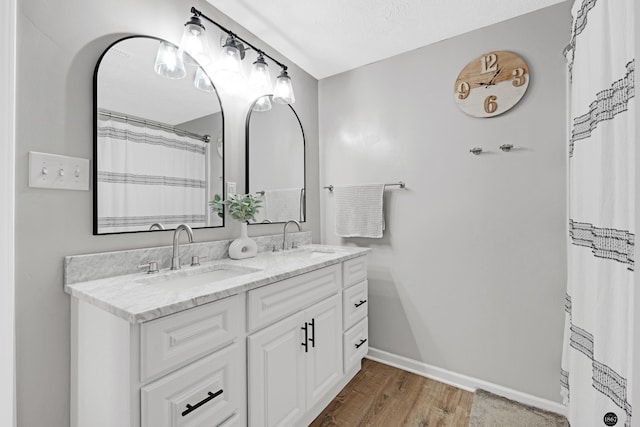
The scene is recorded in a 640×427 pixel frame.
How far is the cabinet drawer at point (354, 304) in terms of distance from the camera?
1.72 meters

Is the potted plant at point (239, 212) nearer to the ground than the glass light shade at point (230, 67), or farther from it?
nearer to the ground

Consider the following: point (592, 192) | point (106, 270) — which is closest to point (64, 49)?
point (106, 270)

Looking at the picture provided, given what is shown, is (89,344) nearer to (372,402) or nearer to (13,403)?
(13,403)

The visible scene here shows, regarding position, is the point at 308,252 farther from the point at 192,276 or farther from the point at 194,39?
the point at 194,39

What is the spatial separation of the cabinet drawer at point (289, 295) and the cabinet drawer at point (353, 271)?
6cm

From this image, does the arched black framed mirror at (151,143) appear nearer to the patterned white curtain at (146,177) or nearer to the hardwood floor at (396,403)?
the patterned white curtain at (146,177)

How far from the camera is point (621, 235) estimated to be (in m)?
0.70

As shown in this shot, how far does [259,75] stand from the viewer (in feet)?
5.83

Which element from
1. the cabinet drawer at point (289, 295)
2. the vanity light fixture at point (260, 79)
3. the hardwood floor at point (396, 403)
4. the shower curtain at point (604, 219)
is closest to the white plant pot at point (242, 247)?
the cabinet drawer at point (289, 295)

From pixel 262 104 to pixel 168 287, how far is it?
1295 mm

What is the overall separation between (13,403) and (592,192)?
2.01 m

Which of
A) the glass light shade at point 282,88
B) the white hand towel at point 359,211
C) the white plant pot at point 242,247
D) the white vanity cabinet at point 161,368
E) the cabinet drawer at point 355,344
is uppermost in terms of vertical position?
the glass light shade at point 282,88

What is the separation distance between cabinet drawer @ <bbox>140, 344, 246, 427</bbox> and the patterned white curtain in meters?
0.71

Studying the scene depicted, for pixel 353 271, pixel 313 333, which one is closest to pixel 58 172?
pixel 313 333
